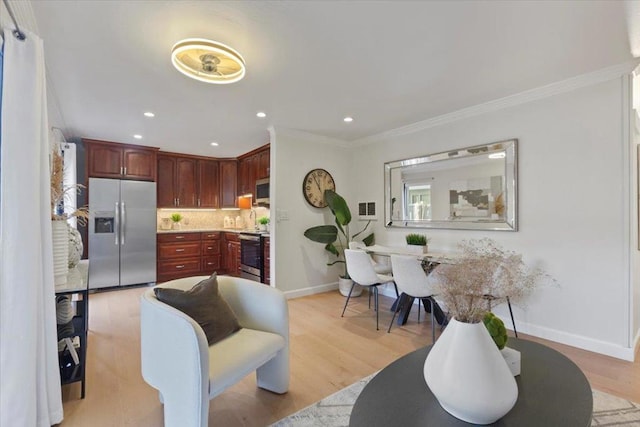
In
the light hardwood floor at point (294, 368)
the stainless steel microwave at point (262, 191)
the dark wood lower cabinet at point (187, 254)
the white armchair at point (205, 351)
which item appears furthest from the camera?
the dark wood lower cabinet at point (187, 254)

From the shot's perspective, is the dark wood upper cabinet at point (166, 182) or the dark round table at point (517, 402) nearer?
the dark round table at point (517, 402)

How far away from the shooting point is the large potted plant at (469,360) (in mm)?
1082

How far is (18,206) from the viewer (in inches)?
61.4

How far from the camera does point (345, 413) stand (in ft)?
6.16

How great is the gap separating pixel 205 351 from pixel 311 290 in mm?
3294

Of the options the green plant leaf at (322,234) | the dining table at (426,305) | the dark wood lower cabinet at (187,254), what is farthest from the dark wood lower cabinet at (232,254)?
the dining table at (426,305)

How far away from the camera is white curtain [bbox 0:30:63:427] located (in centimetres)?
151

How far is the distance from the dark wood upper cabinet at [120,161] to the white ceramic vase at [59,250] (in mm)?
3244

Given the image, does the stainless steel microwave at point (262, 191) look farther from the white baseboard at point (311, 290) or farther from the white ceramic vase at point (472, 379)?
the white ceramic vase at point (472, 379)

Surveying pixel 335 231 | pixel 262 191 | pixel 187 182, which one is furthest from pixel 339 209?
pixel 187 182

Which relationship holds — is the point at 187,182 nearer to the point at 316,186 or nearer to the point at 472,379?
the point at 316,186

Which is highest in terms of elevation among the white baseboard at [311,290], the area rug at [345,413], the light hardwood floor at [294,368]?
the white baseboard at [311,290]

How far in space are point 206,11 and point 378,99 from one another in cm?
190

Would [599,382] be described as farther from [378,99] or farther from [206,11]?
[206,11]
